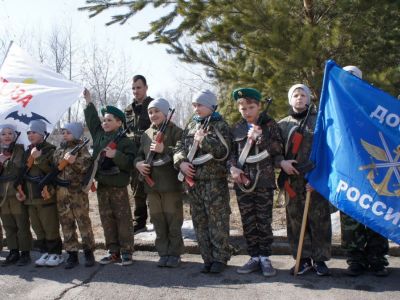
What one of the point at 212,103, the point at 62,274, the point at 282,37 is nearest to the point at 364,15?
the point at 282,37

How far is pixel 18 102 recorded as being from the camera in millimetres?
5816

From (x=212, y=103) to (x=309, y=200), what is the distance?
4.63 feet

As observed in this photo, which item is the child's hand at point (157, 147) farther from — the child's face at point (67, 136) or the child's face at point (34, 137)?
the child's face at point (34, 137)

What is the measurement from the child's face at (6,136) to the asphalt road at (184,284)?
1563 millimetres

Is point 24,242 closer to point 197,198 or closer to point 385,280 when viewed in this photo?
point 197,198

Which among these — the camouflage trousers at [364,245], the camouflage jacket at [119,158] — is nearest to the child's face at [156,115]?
the camouflage jacket at [119,158]

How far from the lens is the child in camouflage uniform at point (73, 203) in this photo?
520cm

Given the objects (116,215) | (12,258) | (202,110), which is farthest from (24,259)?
(202,110)

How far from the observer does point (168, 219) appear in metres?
5.04

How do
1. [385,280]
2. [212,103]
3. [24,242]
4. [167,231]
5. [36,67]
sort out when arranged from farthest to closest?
[36,67] → [24,242] → [167,231] → [212,103] → [385,280]

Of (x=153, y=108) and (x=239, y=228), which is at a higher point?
(x=153, y=108)

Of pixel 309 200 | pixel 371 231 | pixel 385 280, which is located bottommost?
pixel 385 280

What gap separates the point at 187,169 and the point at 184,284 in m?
1.15

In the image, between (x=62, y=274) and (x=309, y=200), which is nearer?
(x=309, y=200)
